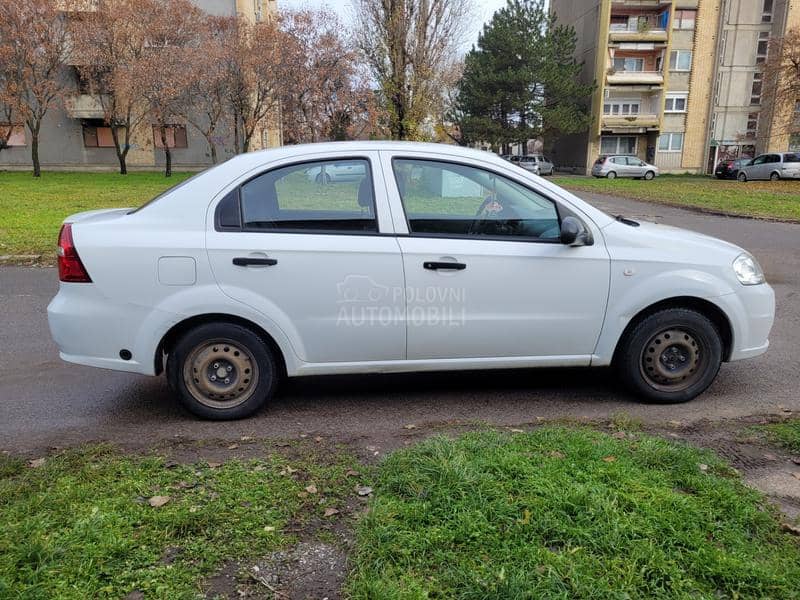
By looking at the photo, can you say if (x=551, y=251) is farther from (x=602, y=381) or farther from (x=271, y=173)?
(x=271, y=173)

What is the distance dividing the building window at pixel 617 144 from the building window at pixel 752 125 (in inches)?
340

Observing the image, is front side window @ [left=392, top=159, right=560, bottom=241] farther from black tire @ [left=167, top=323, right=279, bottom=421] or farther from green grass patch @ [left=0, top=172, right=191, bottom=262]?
green grass patch @ [left=0, top=172, right=191, bottom=262]

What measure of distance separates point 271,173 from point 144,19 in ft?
102

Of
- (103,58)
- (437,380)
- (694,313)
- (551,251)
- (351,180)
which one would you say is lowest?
(437,380)

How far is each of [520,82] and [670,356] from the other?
4557 centimetres

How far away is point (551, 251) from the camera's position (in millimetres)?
4199

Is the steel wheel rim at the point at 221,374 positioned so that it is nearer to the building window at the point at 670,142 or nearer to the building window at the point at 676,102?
the building window at the point at 670,142

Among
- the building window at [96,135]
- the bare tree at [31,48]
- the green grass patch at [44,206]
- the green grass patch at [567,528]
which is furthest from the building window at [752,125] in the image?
the green grass patch at [567,528]

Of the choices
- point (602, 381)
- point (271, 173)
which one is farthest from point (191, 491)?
point (602, 381)

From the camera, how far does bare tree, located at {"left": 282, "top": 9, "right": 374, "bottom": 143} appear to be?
88.8 ft

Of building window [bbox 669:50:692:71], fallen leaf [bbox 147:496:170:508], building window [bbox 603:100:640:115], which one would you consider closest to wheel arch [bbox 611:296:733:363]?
fallen leaf [bbox 147:496:170:508]

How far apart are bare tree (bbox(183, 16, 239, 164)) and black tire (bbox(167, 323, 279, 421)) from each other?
27.5m

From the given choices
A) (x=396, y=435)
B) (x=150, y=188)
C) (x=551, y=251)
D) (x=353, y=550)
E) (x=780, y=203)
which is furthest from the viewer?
(x=150, y=188)

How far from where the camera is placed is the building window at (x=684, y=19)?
4869cm
